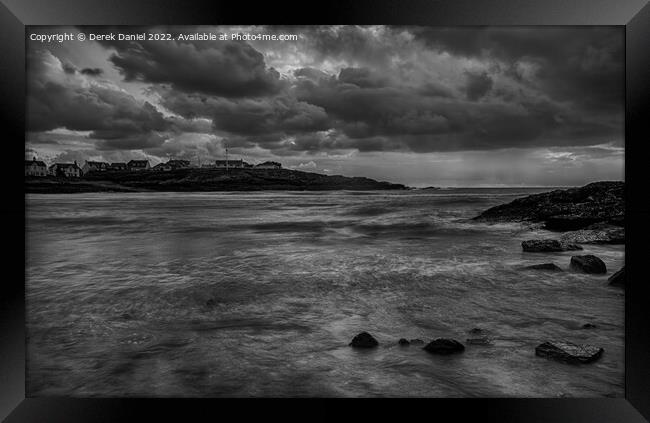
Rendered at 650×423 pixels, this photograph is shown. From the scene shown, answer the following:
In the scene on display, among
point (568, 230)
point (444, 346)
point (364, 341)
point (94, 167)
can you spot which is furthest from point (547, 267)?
point (94, 167)

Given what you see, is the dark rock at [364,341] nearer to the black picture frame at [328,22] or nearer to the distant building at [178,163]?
the black picture frame at [328,22]

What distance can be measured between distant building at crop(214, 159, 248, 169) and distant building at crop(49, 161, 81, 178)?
→ 1.88 m

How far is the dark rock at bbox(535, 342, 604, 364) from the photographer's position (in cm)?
296

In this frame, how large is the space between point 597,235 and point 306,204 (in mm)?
4332

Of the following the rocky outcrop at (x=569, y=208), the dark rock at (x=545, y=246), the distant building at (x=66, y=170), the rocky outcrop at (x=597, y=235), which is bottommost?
the dark rock at (x=545, y=246)

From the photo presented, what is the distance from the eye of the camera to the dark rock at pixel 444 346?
10.0 ft

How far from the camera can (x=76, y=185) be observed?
5.54 meters

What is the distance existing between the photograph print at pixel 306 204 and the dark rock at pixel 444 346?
21mm

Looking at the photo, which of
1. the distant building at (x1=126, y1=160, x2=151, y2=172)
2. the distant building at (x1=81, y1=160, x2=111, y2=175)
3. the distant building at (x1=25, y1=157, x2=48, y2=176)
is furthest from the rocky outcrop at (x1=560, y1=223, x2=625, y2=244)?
the distant building at (x1=81, y1=160, x2=111, y2=175)

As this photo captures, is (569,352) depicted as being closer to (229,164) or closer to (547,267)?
(547,267)

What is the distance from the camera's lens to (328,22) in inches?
111

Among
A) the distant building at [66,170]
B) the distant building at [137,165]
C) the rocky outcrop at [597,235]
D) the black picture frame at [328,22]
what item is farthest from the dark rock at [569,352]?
the distant building at [66,170]

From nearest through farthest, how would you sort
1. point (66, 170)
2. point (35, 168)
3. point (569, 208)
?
1. point (35, 168)
2. point (66, 170)
3. point (569, 208)

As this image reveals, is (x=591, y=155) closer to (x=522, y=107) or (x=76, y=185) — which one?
(x=522, y=107)
